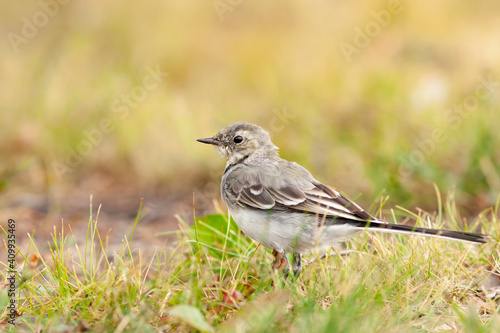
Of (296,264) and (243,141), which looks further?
(243,141)

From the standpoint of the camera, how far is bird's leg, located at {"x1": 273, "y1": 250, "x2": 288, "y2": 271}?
4629mm

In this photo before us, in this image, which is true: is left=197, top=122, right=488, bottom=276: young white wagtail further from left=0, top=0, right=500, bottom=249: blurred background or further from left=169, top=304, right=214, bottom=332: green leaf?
left=169, top=304, right=214, bottom=332: green leaf

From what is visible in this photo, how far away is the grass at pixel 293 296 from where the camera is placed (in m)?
3.53

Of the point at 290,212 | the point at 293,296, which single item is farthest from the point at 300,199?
the point at 293,296

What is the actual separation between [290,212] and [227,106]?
5.20 metres

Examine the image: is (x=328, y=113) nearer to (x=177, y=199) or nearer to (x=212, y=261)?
(x=177, y=199)

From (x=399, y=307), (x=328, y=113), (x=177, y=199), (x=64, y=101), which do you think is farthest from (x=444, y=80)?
(x=399, y=307)

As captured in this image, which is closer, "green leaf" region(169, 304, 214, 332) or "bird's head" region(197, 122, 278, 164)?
"green leaf" region(169, 304, 214, 332)

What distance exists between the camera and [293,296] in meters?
3.95

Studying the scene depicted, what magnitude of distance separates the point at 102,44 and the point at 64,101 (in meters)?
3.58

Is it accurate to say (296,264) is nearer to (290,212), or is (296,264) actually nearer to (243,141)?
(290,212)

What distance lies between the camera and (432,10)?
12.4 m

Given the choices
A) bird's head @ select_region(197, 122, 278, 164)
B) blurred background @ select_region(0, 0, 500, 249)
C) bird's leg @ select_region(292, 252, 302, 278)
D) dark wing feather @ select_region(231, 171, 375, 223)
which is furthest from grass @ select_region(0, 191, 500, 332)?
bird's head @ select_region(197, 122, 278, 164)

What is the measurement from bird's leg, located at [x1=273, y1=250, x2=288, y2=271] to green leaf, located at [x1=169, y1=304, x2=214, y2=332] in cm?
112
